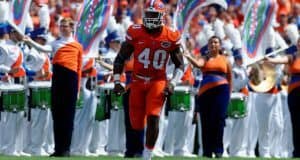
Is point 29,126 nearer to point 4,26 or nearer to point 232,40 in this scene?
point 4,26

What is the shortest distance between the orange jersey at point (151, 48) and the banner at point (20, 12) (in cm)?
425

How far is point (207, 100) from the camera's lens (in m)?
27.8

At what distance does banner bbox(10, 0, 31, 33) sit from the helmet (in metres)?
4.45

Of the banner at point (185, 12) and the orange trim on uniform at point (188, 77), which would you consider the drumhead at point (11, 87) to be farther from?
the orange trim on uniform at point (188, 77)

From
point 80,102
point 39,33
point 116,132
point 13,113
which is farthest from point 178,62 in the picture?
point 116,132

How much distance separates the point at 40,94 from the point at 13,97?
2.06ft

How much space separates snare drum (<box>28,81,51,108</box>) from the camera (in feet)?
91.1

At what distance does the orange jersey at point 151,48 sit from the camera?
22.9 meters

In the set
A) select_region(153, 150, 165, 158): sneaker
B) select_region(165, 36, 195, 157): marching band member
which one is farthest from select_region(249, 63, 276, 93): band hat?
select_region(153, 150, 165, 158): sneaker

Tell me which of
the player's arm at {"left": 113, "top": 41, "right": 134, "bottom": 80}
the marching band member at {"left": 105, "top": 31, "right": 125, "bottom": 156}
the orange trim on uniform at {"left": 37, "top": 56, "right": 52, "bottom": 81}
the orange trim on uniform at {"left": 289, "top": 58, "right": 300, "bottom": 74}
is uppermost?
the player's arm at {"left": 113, "top": 41, "right": 134, "bottom": 80}

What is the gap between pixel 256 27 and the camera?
98.2 feet

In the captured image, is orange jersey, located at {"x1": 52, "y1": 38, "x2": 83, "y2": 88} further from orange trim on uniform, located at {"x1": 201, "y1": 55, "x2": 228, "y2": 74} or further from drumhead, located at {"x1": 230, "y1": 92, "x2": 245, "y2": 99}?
drumhead, located at {"x1": 230, "y1": 92, "x2": 245, "y2": 99}

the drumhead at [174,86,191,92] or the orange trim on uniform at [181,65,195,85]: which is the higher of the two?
the orange trim on uniform at [181,65,195,85]

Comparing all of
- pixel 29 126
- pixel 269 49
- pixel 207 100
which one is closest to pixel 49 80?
pixel 29 126
